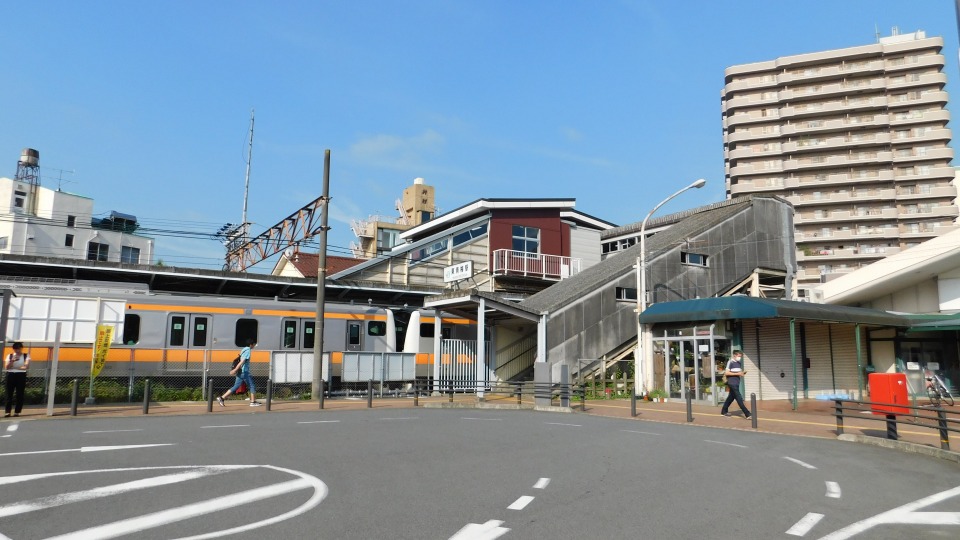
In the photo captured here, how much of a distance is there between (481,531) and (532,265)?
27.7 m

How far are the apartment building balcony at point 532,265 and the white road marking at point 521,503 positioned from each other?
2460cm

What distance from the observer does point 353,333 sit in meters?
25.5

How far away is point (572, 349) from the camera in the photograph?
23891 millimetres

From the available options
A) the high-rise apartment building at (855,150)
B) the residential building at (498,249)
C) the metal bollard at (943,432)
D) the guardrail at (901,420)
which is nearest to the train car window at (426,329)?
the residential building at (498,249)

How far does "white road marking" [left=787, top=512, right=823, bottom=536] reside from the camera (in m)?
6.09

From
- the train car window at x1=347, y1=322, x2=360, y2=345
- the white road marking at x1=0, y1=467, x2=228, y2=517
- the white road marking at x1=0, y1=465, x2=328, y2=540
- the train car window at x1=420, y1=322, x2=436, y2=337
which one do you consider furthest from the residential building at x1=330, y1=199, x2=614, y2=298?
the white road marking at x1=0, y1=465, x2=328, y2=540

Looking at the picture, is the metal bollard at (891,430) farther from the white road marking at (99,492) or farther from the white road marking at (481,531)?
the white road marking at (99,492)

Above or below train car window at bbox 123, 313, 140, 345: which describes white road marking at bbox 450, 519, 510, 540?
below

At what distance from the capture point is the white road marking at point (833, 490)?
25.5 feet

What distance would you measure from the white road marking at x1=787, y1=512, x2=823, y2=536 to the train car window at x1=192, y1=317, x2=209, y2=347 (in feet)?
65.5

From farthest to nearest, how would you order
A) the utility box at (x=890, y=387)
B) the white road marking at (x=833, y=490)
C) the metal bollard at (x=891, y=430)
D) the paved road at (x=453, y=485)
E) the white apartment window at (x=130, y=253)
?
the white apartment window at (x=130, y=253) → the utility box at (x=890, y=387) → the metal bollard at (x=891, y=430) → the white road marking at (x=833, y=490) → the paved road at (x=453, y=485)

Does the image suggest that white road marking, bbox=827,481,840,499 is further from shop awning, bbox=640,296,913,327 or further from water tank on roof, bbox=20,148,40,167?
water tank on roof, bbox=20,148,40,167

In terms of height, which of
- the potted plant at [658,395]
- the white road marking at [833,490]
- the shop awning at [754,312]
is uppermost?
the shop awning at [754,312]

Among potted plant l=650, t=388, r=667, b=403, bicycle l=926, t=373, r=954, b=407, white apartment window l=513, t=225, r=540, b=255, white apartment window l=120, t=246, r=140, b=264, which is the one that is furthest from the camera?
white apartment window l=120, t=246, r=140, b=264
